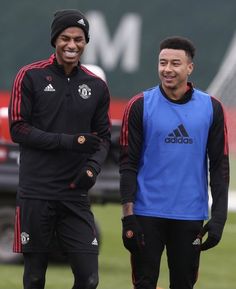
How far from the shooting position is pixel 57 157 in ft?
27.7

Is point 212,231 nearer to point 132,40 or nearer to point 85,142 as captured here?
point 85,142

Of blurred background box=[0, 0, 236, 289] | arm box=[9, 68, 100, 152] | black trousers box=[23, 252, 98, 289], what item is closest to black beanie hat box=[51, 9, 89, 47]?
arm box=[9, 68, 100, 152]

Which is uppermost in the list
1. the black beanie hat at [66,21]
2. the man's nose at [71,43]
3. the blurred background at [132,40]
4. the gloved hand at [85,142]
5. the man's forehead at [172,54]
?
the blurred background at [132,40]

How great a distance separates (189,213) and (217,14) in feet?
44.4

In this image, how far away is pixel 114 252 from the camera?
1435 centimetres


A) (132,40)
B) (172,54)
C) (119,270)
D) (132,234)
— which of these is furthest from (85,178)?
(132,40)

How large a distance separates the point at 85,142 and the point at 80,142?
0.04 m

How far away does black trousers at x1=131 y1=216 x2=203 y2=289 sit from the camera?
8.27 metres

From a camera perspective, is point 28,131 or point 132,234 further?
point 28,131

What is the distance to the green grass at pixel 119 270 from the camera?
1188 centimetres

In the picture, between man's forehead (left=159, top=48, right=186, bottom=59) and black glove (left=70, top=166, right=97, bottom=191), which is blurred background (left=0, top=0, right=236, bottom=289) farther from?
man's forehead (left=159, top=48, right=186, bottom=59)

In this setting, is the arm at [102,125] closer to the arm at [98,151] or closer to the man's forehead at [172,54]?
the arm at [98,151]

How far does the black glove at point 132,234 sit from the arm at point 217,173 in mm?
398

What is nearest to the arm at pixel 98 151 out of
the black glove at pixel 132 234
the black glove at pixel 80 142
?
the black glove at pixel 80 142
